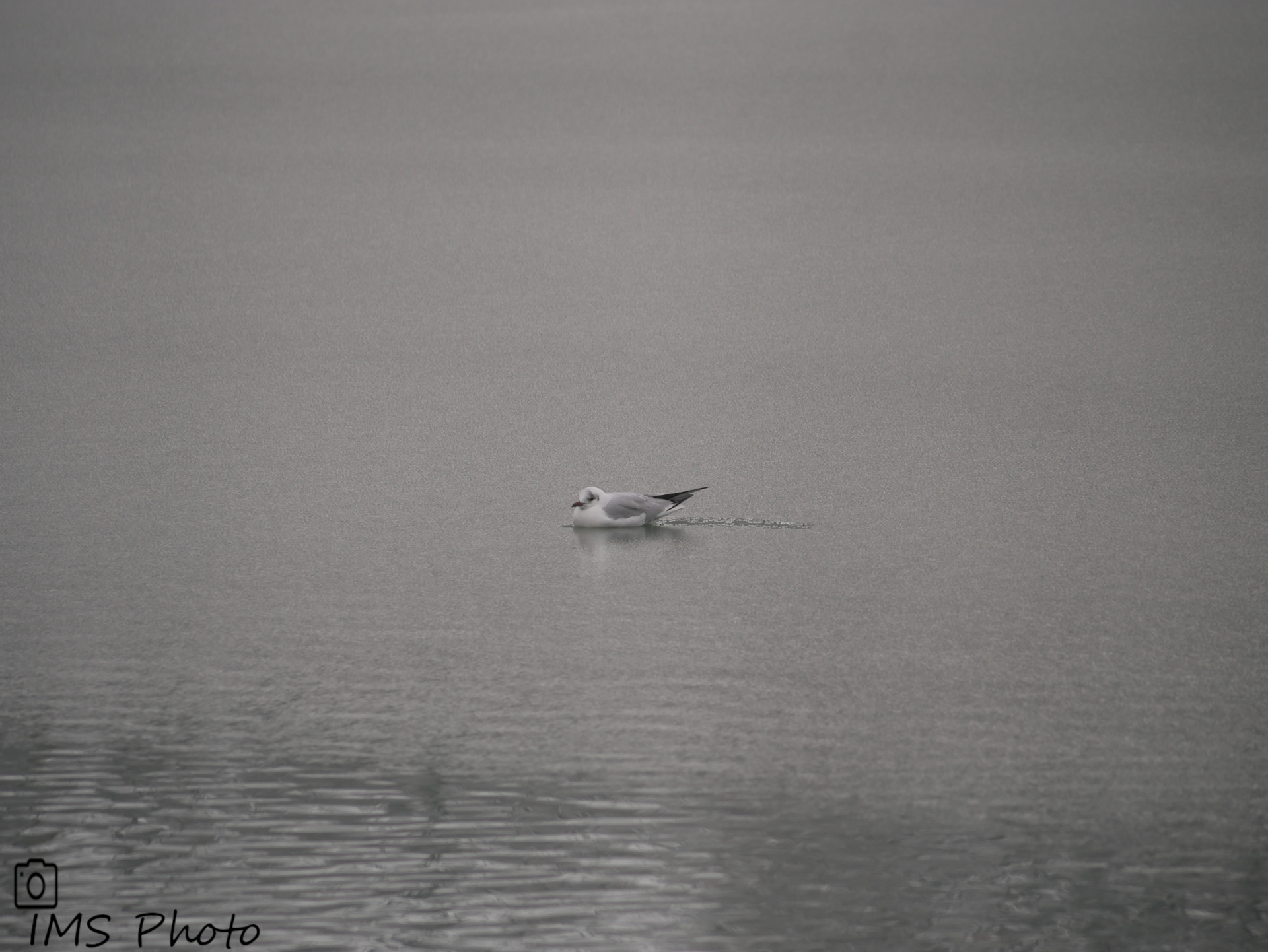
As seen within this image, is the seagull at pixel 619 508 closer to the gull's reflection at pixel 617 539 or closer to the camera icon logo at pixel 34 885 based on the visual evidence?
the gull's reflection at pixel 617 539

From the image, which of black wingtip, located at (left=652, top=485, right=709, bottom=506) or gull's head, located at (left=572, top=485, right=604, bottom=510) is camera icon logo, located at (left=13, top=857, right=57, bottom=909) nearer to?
gull's head, located at (left=572, top=485, right=604, bottom=510)

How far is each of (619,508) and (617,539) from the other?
11cm

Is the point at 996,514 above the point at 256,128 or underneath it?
underneath

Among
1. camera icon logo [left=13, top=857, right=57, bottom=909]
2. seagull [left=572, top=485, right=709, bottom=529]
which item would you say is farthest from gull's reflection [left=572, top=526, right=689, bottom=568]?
camera icon logo [left=13, top=857, right=57, bottom=909]

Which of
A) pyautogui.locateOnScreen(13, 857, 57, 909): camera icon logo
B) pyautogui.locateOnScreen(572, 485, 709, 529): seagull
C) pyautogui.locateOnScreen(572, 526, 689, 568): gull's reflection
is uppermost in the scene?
pyautogui.locateOnScreen(572, 485, 709, 529): seagull

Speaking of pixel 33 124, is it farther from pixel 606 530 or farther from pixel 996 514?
pixel 996 514

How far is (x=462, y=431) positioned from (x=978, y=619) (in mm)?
2579

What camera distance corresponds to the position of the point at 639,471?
502 cm

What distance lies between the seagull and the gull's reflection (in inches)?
0.8

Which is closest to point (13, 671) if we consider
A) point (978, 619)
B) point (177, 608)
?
point (177, 608)

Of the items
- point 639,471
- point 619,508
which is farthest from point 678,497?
point 639,471

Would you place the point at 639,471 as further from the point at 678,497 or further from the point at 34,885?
the point at 34,885

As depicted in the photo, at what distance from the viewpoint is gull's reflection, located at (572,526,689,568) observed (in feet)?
13.8

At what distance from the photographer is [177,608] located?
12.0ft
